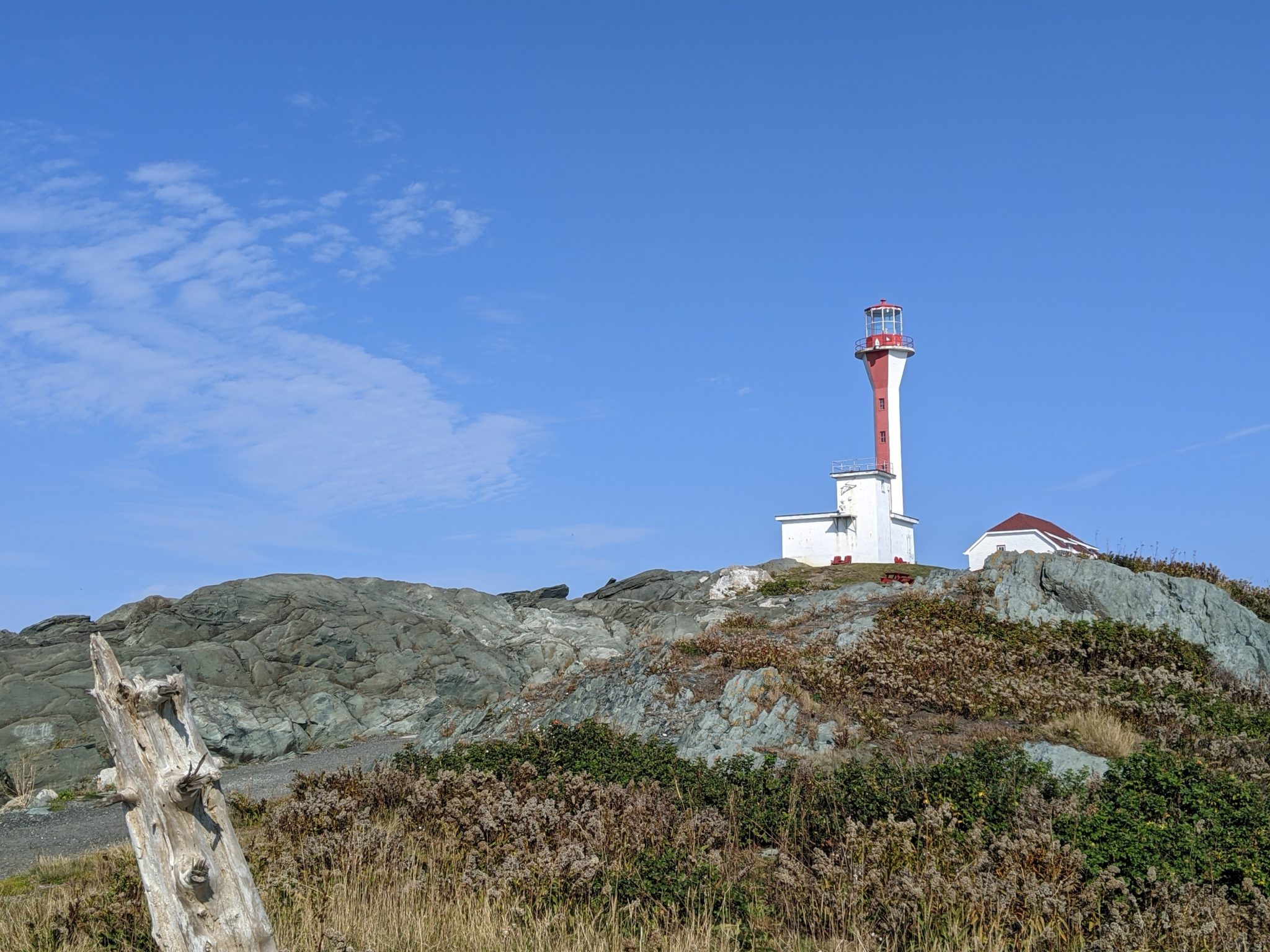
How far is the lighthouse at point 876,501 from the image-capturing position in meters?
63.0

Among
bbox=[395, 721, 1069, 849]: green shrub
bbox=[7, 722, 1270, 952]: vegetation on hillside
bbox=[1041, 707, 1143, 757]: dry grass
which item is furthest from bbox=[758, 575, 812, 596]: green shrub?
bbox=[7, 722, 1270, 952]: vegetation on hillside

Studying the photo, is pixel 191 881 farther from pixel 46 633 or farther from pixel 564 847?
pixel 46 633

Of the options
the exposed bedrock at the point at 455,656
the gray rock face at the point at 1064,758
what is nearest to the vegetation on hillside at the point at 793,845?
the gray rock face at the point at 1064,758

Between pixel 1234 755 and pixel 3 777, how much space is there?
77.4 feet

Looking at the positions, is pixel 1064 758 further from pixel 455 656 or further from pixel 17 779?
pixel 455 656

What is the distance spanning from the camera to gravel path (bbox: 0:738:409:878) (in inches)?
588

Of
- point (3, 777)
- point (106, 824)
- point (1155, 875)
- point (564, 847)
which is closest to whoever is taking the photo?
point (1155, 875)

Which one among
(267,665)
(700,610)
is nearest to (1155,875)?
(267,665)

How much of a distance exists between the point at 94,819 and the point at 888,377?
189 feet

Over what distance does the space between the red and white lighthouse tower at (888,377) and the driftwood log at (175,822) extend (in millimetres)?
63119

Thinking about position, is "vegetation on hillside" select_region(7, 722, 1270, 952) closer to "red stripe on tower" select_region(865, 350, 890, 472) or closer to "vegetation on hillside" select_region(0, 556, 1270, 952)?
"vegetation on hillside" select_region(0, 556, 1270, 952)

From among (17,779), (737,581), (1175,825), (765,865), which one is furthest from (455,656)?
(1175,825)

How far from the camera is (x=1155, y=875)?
7.78 meters

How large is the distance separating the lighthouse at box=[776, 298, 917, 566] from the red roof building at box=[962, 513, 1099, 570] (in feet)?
18.2
